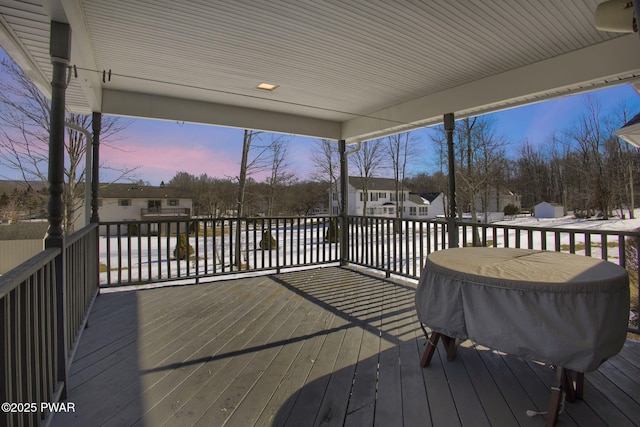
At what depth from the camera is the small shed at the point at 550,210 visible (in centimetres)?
1598

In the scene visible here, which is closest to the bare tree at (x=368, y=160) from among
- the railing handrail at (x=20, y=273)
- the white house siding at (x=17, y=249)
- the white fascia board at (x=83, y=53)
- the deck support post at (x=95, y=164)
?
the white house siding at (x=17, y=249)

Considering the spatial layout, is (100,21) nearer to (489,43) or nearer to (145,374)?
(145,374)

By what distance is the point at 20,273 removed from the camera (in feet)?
4.26

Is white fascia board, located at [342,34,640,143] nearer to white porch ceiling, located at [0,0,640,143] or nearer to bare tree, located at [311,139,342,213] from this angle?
white porch ceiling, located at [0,0,640,143]

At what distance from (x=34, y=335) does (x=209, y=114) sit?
387 centimetres

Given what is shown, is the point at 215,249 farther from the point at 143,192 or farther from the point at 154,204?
the point at 143,192

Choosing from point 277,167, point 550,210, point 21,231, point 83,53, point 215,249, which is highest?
point 277,167

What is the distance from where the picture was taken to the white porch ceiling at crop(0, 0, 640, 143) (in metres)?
2.44

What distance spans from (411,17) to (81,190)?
1084cm

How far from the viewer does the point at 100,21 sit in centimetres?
256

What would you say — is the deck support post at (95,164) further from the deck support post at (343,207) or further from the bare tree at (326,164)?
the bare tree at (326,164)

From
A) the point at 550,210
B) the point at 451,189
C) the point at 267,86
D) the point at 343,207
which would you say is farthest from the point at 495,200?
the point at 267,86

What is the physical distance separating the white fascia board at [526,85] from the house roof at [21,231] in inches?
273

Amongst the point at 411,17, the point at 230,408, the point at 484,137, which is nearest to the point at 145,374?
the point at 230,408
